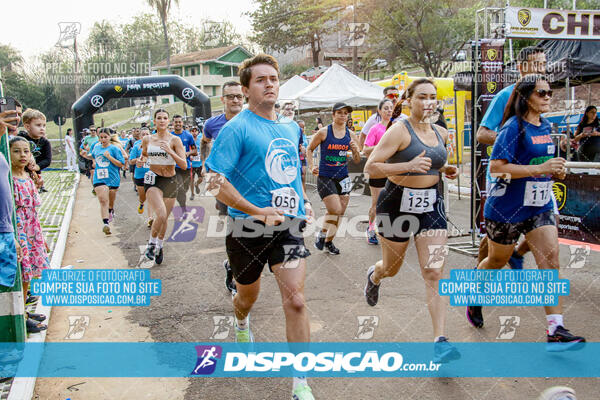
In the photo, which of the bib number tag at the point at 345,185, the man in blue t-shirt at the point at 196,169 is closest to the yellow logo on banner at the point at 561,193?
the bib number tag at the point at 345,185

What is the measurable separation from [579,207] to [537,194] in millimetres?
2897

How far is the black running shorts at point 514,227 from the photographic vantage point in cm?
367

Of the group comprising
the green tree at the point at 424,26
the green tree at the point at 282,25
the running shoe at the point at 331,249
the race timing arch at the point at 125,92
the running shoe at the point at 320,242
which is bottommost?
the running shoe at the point at 331,249

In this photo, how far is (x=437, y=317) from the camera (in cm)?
344

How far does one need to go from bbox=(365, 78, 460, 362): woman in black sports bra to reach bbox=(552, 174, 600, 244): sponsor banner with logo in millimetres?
3040

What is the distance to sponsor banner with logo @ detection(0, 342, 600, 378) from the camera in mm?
3379

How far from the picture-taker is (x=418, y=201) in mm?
3689

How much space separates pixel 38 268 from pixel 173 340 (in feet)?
4.79

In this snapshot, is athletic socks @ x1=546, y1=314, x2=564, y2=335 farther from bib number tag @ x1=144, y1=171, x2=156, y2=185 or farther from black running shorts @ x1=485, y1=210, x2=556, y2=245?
bib number tag @ x1=144, y1=171, x2=156, y2=185

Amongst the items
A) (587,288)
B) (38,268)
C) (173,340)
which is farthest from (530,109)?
(38,268)

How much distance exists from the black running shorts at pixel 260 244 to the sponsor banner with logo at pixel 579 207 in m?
4.42

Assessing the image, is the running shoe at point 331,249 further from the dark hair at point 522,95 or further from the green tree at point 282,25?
the green tree at point 282,25

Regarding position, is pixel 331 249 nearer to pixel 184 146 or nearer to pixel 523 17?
pixel 184 146

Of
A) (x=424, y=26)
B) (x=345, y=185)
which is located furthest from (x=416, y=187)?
(x=424, y=26)
